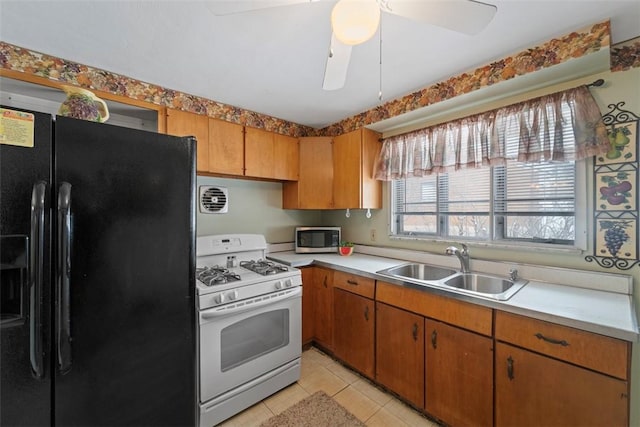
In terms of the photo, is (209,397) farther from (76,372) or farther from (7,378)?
(7,378)

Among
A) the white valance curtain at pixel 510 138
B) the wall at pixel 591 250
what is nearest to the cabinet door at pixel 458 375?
the wall at pixel 591 250

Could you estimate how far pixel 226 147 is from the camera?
2.35 meters

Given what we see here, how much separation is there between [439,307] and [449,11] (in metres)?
1.52

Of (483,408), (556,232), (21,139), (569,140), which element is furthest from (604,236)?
(21,139)

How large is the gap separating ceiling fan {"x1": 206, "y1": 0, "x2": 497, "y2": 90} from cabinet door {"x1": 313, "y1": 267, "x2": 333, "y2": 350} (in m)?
1.83

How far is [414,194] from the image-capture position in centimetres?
255

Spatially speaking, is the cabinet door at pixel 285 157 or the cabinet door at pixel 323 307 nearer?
the cabinet door at pixel 323 307

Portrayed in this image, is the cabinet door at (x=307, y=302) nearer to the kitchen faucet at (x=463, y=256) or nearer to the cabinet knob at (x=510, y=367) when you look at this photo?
the kitchen faucet at (x=463, y=256)

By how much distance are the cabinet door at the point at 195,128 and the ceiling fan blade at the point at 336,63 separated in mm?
1296

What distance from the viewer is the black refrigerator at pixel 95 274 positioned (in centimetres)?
88

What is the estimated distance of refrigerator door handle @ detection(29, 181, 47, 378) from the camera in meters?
0.87

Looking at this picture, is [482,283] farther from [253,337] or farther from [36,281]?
[36,281]

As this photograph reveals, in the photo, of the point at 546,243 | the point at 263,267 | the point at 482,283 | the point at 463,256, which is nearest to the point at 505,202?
the point at 546,243

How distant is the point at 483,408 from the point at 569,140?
1675 millimetres
